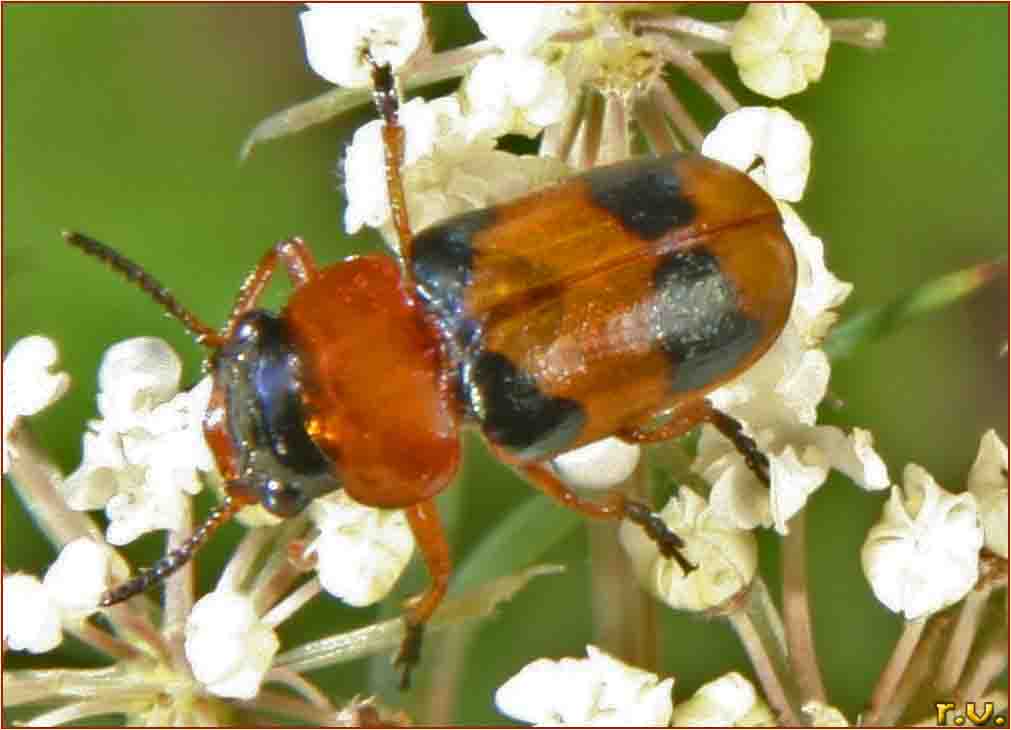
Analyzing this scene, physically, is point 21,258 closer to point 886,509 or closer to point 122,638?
point 122,638

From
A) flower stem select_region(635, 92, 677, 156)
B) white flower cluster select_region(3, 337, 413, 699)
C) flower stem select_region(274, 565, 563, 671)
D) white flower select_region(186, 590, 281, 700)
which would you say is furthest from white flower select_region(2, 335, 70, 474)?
flower stem select_region(635, 92, 677, 156)

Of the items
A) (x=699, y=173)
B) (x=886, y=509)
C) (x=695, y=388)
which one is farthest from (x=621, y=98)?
(x=886, y=509)

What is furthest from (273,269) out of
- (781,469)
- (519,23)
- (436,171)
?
(781,469)

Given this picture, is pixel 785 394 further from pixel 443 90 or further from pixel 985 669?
pixel 443 90

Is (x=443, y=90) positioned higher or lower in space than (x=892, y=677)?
higher

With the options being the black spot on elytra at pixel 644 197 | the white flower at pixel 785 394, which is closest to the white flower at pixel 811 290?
the white flower at pixel 785 394
